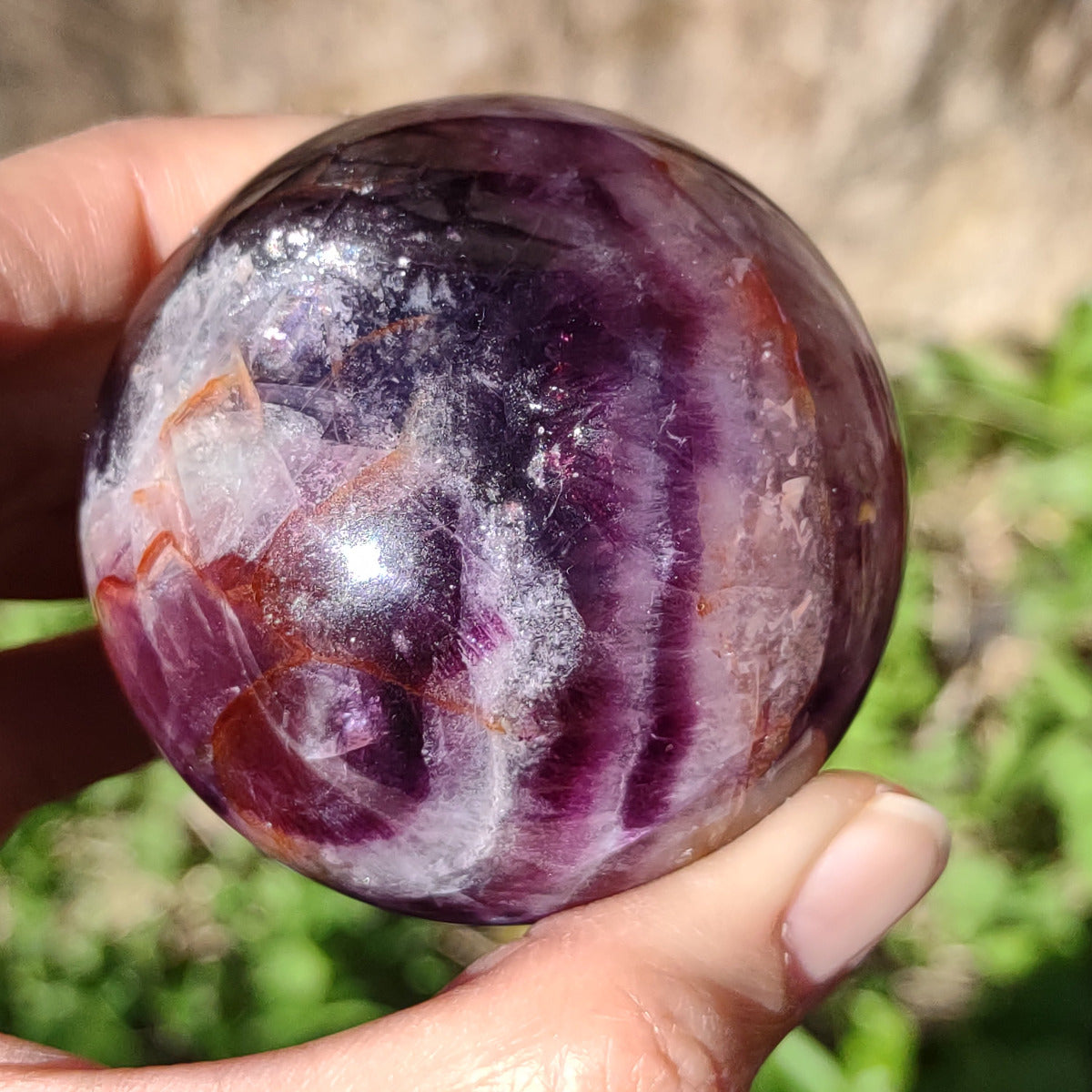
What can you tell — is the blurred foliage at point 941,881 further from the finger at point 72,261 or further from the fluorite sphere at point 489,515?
the fluorite sphere at point 489,515

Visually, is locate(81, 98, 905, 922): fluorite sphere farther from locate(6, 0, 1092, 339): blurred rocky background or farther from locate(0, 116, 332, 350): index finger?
locate(6, 0, 1092, 339): blurred rocky background

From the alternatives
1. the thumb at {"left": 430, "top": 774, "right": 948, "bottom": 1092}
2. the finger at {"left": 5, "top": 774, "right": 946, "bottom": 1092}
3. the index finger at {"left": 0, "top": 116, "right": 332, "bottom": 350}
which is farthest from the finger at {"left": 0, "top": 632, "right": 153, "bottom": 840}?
the thumb at {"left": 430, "top": 774, "right": 948, "bottom": 1092}

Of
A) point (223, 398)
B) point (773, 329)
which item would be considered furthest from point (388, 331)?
point (773, 329)

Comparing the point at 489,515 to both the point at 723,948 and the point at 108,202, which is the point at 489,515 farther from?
the point at 108,202

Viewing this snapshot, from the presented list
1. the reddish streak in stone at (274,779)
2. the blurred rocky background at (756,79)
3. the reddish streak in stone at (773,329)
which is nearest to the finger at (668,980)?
the reddish streak in stone at (274,779)

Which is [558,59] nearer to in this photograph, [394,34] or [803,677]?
[394,34]

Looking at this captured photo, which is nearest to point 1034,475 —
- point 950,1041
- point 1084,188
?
point 1084,188
